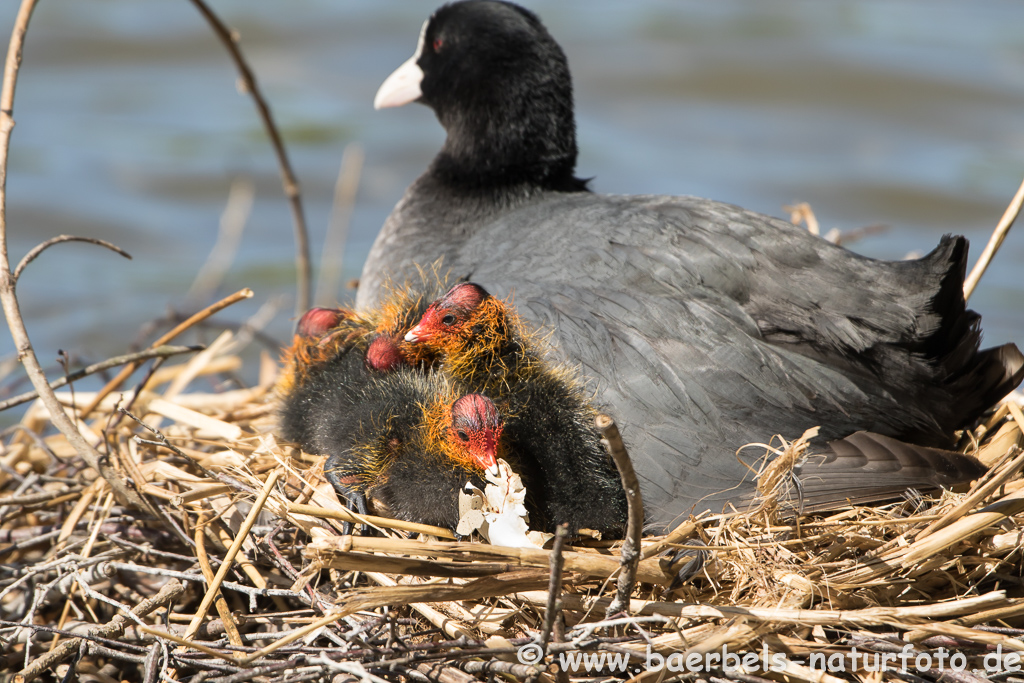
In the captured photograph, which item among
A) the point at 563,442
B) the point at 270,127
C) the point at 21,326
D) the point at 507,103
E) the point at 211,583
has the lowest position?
the point at 211,583

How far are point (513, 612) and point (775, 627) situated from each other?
0.50 metres

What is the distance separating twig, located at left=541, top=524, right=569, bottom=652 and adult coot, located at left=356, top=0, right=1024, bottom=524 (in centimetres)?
50

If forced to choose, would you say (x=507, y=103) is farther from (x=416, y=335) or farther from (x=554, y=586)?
(x=554, y=586)

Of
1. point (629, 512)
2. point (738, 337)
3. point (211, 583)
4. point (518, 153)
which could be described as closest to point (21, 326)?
point (211, 583)

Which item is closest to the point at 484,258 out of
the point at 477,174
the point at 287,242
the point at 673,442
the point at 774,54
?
the point at 477,174

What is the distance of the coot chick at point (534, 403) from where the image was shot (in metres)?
2.20

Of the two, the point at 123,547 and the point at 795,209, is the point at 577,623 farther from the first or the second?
the point at 795,209

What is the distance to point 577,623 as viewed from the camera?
2039mm

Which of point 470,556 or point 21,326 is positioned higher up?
point 21,326

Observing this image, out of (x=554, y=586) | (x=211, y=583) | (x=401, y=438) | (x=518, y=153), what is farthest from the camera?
(x=518, y=153)

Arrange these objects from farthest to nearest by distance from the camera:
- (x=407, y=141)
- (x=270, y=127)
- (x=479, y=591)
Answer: (x=407, y=141) → (x=270, y=127) → (x=479, y=591)

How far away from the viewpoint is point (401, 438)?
227 cm

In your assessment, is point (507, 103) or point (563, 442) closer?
point (563, 442)

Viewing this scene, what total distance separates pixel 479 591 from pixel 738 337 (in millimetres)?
843
